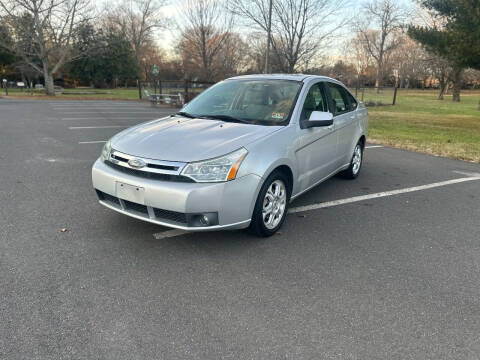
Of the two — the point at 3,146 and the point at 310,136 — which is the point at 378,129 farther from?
the point at 3,146

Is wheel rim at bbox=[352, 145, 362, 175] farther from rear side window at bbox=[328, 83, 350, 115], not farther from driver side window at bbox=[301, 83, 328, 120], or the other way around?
driver side window at bbox=[301, 83, 328, 120]

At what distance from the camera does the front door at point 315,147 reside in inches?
157

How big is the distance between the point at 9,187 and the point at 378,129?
11329mm

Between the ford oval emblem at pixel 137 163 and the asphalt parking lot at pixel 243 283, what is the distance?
2.54 feet

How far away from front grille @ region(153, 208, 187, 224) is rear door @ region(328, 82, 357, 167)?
2.62 meters

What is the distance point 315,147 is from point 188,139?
1.60m

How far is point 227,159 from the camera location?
3107 mm

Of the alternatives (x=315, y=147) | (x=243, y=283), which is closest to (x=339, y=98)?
(x=315, y=147)

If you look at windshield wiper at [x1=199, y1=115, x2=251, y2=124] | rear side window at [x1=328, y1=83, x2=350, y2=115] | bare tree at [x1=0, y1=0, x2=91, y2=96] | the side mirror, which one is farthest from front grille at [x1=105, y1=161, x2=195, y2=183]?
bare tree at [x1=0, y1=0, x2=91, y2=96]

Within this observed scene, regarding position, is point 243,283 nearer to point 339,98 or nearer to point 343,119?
point 343,119

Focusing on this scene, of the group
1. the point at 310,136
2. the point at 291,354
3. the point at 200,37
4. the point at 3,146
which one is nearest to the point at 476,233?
the point at 310,136

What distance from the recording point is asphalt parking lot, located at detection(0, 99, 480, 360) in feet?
7.29

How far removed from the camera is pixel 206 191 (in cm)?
300

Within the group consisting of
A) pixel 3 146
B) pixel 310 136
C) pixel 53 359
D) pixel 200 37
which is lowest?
pixel 53 359
